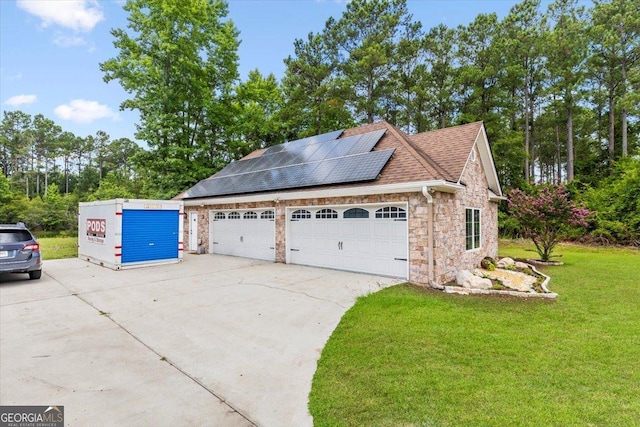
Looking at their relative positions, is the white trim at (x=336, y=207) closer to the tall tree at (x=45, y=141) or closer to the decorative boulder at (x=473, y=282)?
the decorative boulder at (x=473, y=282)

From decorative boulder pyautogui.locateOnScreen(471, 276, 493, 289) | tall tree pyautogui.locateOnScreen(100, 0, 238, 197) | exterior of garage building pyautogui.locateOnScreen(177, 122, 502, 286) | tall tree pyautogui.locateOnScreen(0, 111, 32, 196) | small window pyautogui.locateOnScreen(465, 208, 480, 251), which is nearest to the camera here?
decorative boulder pyautogui.locateOnScreen(471, 276, 493, 289)

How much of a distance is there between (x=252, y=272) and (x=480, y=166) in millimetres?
9065

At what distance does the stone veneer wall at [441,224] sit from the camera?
795 cm

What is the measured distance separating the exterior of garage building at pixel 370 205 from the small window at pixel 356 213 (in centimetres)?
3

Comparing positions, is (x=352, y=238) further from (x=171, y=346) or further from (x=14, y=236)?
(x=14, y=236)

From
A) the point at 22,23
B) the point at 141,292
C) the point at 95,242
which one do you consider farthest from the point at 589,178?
the point at 22,23

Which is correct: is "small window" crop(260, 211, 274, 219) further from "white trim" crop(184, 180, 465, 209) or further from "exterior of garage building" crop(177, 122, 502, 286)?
"white trim" crop(184, 180, 465, 209)

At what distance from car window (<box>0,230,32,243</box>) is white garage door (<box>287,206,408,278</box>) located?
7621mm

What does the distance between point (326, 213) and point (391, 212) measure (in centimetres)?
240

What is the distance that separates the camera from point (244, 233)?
13281 mm

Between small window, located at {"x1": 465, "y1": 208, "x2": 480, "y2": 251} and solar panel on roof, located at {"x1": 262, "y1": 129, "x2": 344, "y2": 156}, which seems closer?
small window, located at {"x1": 465, "y1": 208, "x2": 480, "y2": 251}

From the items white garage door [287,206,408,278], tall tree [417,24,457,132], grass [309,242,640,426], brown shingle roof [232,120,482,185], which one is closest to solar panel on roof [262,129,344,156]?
brown shingle roof [232,120,482,185]

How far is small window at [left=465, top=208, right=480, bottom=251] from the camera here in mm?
10089

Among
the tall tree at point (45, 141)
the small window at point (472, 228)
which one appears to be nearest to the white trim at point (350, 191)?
the small window at point (472, 228)
